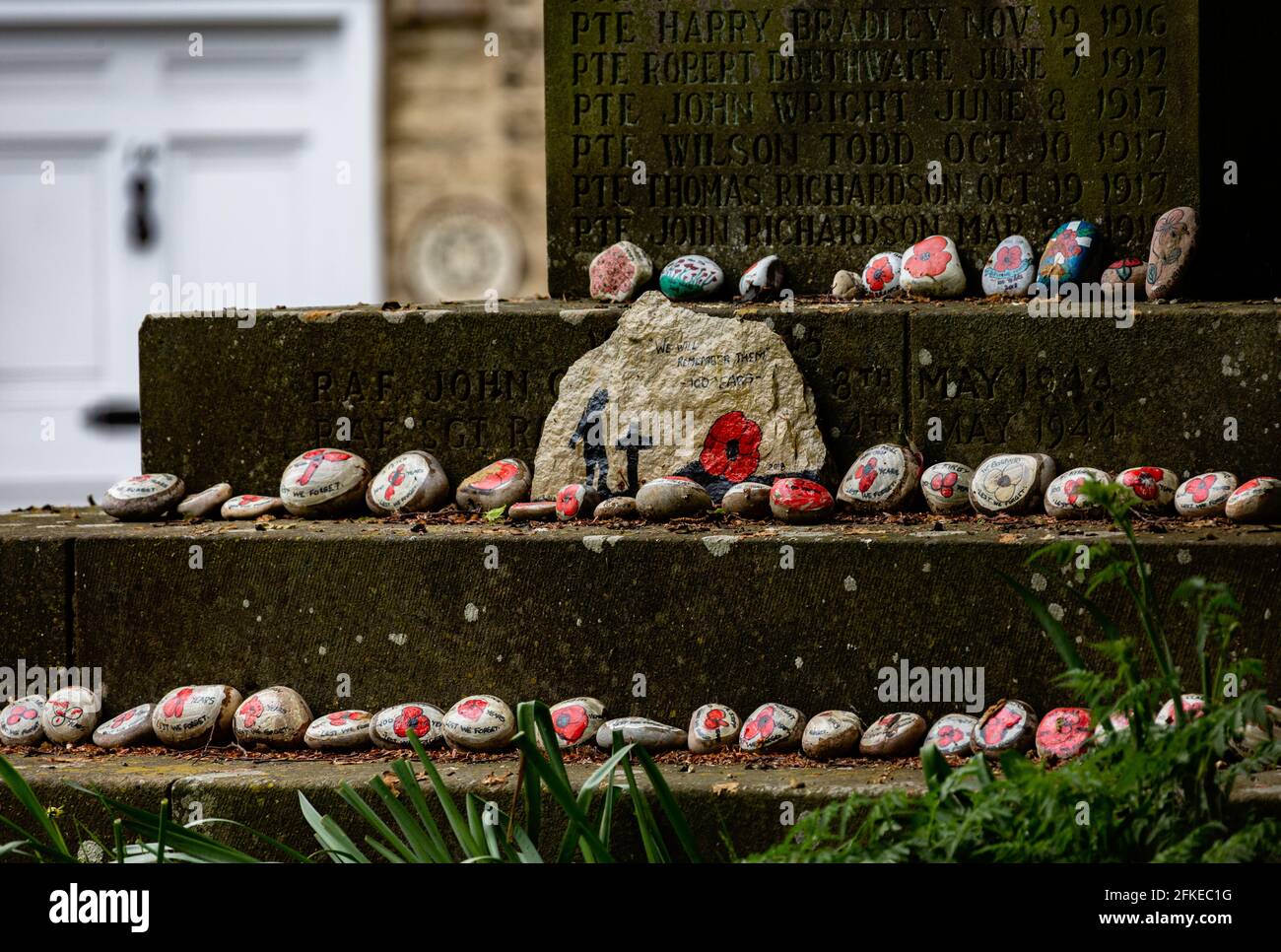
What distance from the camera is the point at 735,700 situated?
306 cm

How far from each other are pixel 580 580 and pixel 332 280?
12.7 feet

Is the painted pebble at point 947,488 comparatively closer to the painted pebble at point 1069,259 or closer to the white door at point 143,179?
the painted pebble at point 1069,259

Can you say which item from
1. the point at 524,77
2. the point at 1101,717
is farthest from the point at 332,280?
the point at 1101,717

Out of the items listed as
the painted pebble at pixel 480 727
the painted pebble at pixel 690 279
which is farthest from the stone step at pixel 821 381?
the painted pebble at pixel 480 727

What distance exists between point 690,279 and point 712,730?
1.19 m

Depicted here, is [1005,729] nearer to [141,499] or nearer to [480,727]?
[480,727]

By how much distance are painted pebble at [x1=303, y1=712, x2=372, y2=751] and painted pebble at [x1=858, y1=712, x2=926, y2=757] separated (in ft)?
3.17

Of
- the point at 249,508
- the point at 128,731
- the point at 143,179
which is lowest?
the point at 128,731

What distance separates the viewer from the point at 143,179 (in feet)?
21.7

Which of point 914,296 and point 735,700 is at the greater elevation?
point 914,296

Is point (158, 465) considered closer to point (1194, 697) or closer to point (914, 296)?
point (914, 296)

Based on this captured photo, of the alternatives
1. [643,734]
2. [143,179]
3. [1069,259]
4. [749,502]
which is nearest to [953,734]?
[643,734]

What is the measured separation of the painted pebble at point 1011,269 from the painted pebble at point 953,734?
1136 millimetres

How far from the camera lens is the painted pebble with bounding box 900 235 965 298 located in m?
3.65
